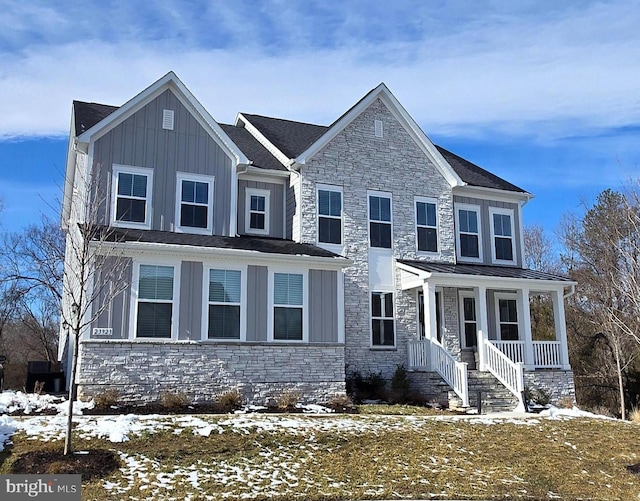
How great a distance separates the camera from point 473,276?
18.8m

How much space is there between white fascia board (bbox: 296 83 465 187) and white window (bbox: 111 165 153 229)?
5.52m

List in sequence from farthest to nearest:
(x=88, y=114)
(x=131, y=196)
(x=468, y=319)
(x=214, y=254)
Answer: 1. (x=468, y=319)
2. (x=88, y=114)
3. (x=131, y=196)
4. (x=214, y=254)

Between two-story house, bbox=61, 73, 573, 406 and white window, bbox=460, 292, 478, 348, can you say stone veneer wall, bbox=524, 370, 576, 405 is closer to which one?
two-story house, bbox=61, 73, 573, 406

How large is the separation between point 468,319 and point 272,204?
757cm

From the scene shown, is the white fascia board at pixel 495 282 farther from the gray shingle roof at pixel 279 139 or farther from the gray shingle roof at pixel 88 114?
the gray shingle roof at pixel 88 114

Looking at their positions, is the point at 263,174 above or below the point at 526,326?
above

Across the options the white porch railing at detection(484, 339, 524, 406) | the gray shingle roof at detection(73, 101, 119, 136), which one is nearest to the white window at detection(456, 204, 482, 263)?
the white porch railing at detection(484, 339, 524, 406)

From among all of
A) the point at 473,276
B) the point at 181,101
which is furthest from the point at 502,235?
the point at 181,101

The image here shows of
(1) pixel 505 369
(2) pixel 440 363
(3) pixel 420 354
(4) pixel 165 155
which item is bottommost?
(1) pixel 505 369

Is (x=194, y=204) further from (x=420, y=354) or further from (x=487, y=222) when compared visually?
(x=487, y=222)

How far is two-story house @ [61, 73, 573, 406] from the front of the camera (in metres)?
15.1

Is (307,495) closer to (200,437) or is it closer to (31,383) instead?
(200,437)

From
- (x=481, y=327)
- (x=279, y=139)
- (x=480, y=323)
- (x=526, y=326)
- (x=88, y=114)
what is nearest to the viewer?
(x=88, y=114)

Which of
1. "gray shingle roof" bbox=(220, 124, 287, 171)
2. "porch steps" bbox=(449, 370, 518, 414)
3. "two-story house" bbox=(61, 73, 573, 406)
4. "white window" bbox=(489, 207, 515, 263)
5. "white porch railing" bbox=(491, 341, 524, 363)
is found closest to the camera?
"two-story house" bbox=(61, 73, 573, 406)
